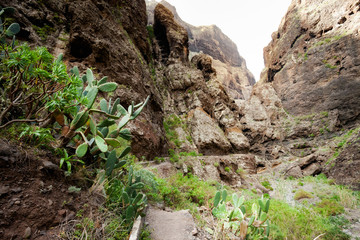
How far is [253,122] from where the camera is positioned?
21406 millimetres

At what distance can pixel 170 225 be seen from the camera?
92.4 inches

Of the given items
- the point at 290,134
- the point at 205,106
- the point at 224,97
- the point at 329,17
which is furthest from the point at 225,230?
the point at 329,17

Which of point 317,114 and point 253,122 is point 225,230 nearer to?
point 253,122

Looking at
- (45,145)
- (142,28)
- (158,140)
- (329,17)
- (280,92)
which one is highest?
(329,17)

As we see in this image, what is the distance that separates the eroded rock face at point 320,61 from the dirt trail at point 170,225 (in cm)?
2242

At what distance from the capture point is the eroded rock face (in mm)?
17062

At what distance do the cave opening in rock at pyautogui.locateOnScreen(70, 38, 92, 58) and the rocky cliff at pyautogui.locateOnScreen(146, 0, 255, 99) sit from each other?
40.6 m

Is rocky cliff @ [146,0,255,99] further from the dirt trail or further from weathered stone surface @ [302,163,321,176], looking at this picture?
the dirt trail

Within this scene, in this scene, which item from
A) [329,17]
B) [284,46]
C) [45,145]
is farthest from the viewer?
[284,46]

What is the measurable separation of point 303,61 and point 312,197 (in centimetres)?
2287

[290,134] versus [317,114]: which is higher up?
[317,114]

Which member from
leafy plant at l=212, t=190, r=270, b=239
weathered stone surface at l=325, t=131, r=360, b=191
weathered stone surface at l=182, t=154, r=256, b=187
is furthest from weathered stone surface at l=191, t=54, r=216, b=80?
leafy plant at l=212, t=190, r=270, b=239

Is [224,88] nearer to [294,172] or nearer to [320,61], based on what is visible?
[294,172]

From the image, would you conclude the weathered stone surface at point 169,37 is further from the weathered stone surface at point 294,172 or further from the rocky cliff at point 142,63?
the weathered stone surface at point 294,172
